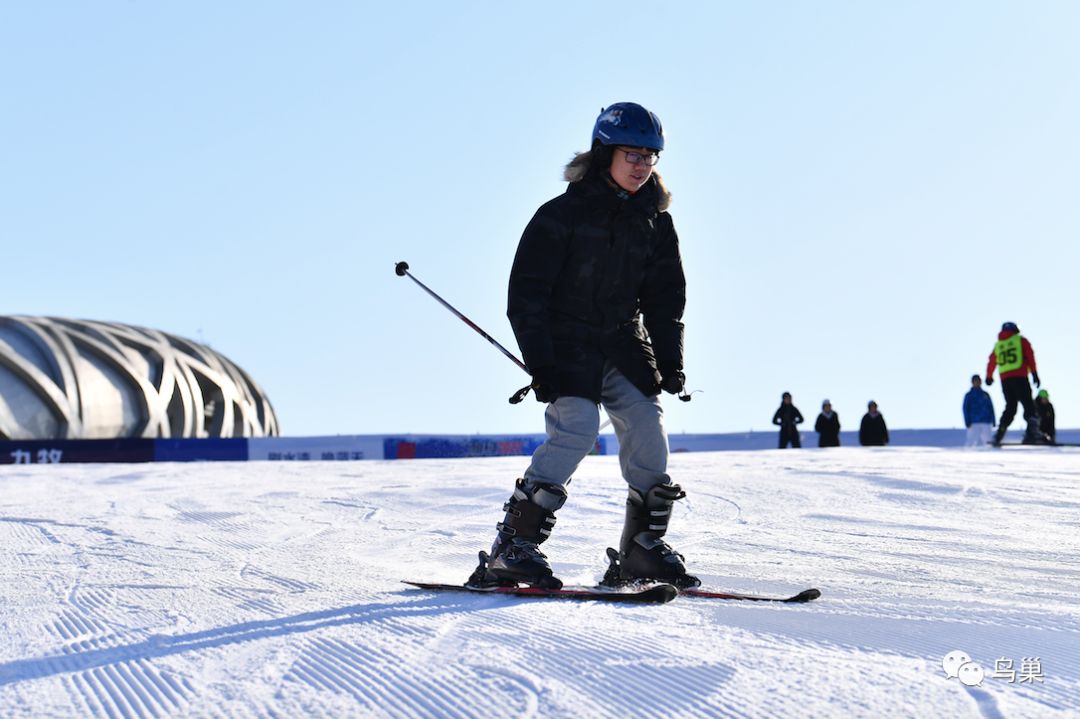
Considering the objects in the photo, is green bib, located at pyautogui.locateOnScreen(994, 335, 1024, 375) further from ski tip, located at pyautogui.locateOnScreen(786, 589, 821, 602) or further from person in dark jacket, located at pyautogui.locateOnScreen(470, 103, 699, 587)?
ski tip, located at pyautogui.locateOnScreen(786, 589, 821, 602)

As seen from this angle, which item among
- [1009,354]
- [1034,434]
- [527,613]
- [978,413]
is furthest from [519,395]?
[978,413]

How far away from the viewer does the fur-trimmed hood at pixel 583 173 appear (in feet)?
11.9

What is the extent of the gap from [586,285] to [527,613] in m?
1.18

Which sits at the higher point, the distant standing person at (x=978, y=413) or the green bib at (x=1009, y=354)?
the green bib at (x=1009, y=354)

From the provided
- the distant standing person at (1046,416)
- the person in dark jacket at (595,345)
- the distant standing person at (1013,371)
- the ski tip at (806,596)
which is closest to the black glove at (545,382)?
the person in dark jacket at (595,345)

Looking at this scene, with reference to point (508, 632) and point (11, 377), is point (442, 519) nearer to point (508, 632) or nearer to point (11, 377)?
point (508, 632)

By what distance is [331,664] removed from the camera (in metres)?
2.28

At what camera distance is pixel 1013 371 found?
14.1m

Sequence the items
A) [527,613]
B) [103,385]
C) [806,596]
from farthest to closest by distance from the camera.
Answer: [103,385] < [806,596] < [527,613]

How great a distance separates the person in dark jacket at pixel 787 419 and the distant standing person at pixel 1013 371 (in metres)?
3.61

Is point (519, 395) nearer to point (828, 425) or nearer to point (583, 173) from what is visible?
point (583, 173)

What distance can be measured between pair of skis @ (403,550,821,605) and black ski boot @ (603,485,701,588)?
0.07 m

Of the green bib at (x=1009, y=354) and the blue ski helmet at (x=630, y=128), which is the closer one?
the blue ski helmet at (x=630, y=128)

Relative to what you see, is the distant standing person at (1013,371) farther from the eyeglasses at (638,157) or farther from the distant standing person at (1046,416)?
the eyeglasses at (638,157)
